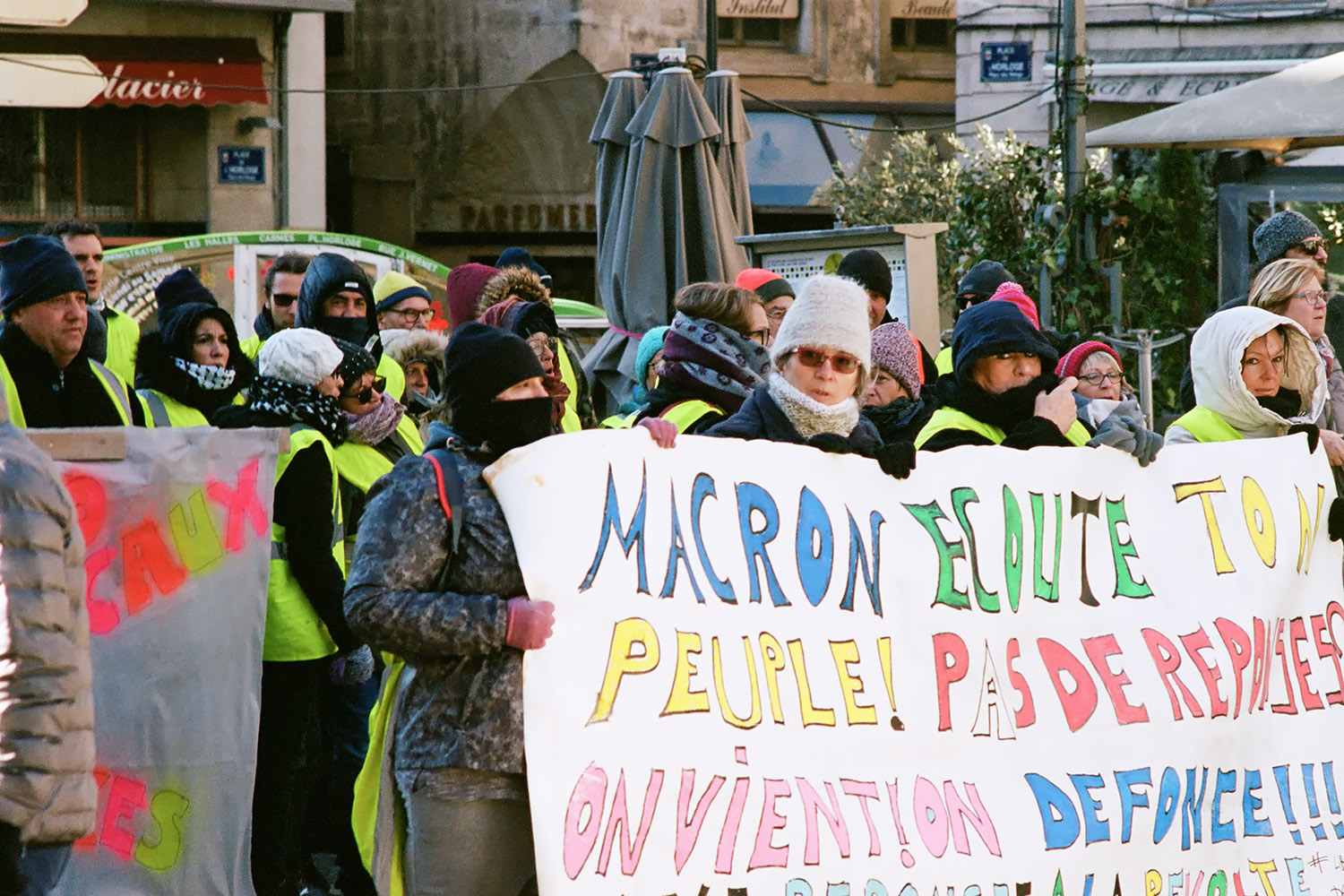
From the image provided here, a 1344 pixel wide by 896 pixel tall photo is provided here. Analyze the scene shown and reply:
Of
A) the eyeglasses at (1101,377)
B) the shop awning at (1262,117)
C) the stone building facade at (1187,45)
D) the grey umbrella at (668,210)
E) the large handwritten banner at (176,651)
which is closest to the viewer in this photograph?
the large handwritten banner at (176,651)

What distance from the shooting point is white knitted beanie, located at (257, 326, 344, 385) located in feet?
19.0

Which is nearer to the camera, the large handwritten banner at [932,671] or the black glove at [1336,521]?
the large handwritten banner at [932,671]

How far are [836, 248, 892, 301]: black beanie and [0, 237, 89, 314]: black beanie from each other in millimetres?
3422

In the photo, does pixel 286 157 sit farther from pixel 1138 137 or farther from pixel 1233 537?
pixel 1233 537

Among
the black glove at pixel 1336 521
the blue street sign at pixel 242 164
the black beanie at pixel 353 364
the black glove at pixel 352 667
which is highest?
the blue street sign at pixel 242 164

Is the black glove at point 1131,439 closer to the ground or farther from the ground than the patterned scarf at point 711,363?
closer to the ground

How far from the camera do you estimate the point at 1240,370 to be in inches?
227

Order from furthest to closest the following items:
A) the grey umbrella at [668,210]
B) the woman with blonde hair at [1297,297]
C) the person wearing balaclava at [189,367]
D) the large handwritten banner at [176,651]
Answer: the grey umbrella at [668,210]
the woman with blonde hair at [1297,297]
the person wearing balaclava at [189,367]
the large handwritten banner at [176,651]

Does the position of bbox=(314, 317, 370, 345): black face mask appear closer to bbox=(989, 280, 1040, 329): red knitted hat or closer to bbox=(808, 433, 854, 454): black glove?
bbox=(989, 280, 1040, 329): red knitted hat

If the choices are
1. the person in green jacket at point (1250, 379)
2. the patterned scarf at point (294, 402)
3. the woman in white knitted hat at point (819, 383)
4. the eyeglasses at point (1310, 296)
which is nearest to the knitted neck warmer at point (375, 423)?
the patterned scarf at point (294, 402)

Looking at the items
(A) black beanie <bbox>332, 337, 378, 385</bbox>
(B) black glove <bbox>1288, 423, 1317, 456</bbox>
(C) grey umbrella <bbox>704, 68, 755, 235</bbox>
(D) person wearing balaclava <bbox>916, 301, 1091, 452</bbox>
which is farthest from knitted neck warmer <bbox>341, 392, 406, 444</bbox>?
(C) grey umbrella <bbox>704, 68, 755, 235</bbox>

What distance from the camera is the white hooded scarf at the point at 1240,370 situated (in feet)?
18.9

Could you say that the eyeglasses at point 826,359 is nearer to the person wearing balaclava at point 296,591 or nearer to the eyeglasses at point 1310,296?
the person wearing balaclava at point 296,591

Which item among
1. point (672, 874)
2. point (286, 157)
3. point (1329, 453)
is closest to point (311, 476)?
point (672, 874)
